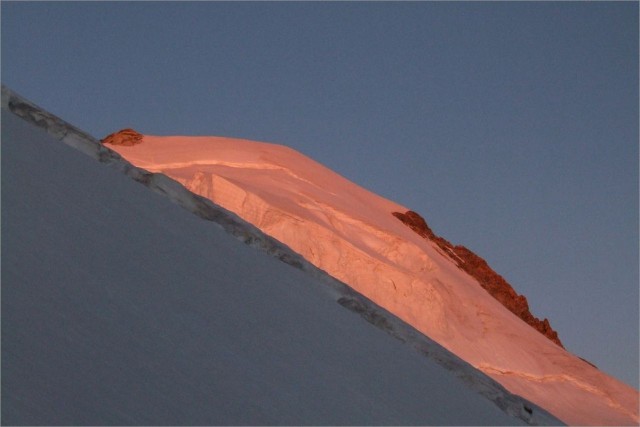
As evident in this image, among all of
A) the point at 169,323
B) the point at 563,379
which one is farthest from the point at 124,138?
the point at 169,323

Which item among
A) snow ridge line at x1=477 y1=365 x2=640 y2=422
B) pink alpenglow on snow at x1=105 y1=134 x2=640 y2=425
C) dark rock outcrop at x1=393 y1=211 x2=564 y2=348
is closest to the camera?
snow ridge line at x1=477 y1=365 x2=640 y2=422

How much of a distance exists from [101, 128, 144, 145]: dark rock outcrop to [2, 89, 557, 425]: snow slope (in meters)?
9.77

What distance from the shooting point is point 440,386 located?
437 centimetres

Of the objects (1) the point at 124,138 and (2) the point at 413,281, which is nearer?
(2) the point at 413,281

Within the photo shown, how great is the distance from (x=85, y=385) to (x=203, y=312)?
0.91 m

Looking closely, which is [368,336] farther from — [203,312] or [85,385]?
[85,385]

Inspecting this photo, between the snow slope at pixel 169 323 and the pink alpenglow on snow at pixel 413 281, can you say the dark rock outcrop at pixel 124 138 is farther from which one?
the snow slope at pixel 169 323

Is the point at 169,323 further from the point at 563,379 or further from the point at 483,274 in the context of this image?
the point at 483,274

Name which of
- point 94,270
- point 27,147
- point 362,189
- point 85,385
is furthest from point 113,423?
point 362,189

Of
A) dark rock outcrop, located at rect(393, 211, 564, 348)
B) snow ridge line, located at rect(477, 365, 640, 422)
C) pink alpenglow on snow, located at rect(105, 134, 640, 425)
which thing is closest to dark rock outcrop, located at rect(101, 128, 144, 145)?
pink alpenglow on snow, located at rect(105, 134, 640, 425)

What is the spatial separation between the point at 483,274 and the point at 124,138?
539 centimetres

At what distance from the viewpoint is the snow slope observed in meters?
2.72

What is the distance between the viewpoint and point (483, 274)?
559 inches

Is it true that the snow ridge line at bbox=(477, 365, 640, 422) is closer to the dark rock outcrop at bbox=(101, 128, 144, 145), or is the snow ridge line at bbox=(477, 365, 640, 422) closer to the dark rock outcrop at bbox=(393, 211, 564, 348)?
the dark rock outcrop at bbox=(393, 211, 564, 348)
